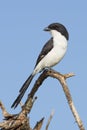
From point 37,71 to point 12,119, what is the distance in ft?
6.01

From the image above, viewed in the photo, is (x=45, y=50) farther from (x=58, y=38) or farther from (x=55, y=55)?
(x=58, y=38)

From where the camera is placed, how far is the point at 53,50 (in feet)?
33.7

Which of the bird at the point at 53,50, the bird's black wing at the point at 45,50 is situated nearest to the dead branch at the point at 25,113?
the bird at the point at 53,50

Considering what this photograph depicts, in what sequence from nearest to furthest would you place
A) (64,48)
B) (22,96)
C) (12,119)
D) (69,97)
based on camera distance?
1. (69,97)
2. (12,119)
3. (22,96)
4. (64,48)

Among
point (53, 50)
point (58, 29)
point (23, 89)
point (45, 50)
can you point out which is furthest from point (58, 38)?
point (23, 89)

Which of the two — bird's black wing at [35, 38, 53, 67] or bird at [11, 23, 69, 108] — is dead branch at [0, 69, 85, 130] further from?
bird's black wing at [35, 38, 53, 67]

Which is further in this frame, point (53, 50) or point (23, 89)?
point (53, 50)

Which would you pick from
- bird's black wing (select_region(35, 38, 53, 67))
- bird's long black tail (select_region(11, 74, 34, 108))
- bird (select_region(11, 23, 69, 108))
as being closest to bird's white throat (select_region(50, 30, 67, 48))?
bird (select_region(11, 23, 69, 108))

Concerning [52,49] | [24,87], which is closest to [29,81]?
[24,87]

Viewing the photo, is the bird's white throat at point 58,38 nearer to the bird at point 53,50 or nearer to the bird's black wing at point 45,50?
the bird at point 53,50

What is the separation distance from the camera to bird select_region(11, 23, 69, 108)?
398 inches

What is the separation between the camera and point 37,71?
1006cm

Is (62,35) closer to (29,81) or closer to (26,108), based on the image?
(29,81)

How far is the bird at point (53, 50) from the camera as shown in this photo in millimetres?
10102
